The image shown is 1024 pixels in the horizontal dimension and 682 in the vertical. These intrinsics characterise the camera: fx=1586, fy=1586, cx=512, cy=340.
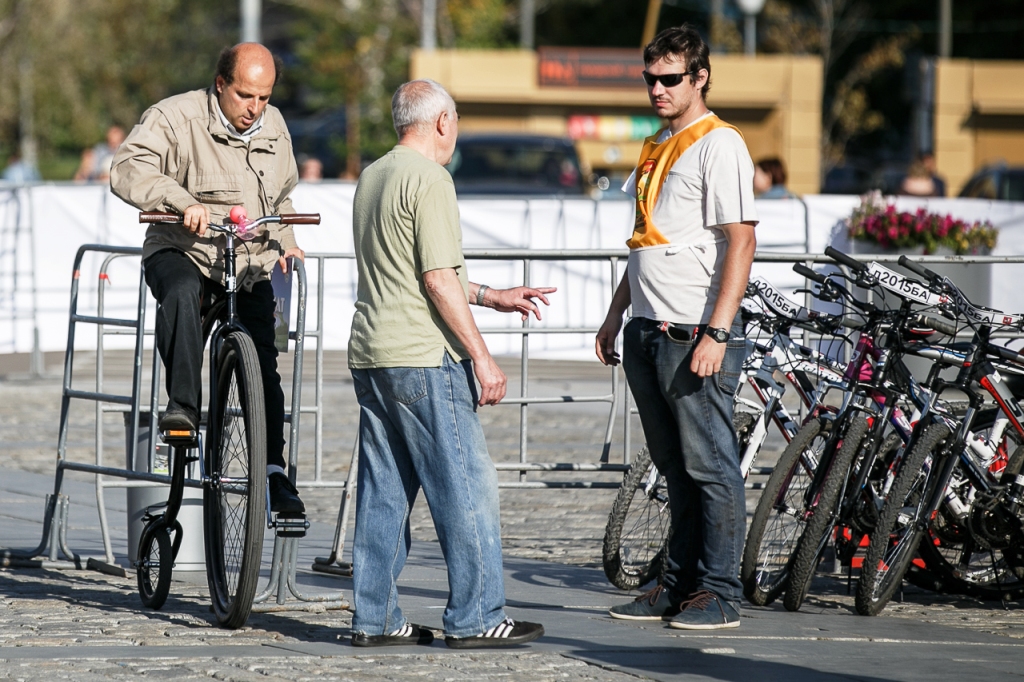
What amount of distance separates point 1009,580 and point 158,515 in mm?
3381

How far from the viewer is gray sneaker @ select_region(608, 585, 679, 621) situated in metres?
5.86

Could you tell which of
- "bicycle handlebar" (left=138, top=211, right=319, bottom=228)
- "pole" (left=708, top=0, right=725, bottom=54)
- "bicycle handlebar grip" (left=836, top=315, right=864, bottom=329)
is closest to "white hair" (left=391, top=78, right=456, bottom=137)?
"bicycle handlebar" (left=138, top=211, right=319, bottom=228)

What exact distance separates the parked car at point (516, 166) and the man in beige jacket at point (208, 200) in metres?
12.7

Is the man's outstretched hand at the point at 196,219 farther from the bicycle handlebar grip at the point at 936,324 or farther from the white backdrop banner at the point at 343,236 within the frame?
the white backdrop banner at the point at 343,236

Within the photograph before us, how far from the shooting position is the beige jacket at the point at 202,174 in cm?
574

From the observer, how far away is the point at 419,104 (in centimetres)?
515

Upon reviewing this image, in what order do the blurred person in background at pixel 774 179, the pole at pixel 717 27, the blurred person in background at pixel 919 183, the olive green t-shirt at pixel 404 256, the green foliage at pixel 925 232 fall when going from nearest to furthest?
the olive green t-shirt at pixel 404 256
the green foliage at pixel 925 232
the blurred person in background at pixel 774 179
the blurred person in background at pixel 919 183
the pole at pixel 717 27

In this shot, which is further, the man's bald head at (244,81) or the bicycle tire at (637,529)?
the bicycle tire at (637,529)

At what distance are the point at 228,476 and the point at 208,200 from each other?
1029mm

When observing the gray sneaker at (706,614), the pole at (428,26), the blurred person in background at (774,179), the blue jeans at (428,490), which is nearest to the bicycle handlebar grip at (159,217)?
the blue jeans at (428,490)

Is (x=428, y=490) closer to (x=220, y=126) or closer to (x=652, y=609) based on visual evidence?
(x=652, y=609)

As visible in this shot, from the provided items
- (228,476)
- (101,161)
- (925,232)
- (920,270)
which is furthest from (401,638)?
(101,161)

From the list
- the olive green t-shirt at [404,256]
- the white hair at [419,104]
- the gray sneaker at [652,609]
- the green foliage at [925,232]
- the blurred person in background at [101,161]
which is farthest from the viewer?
the blurred person in background at [101,161]

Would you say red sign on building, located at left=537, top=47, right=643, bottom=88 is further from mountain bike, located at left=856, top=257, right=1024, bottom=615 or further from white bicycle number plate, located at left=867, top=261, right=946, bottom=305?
white bicycle number plate, located at left=867, top=261, right=946, bottom=305
